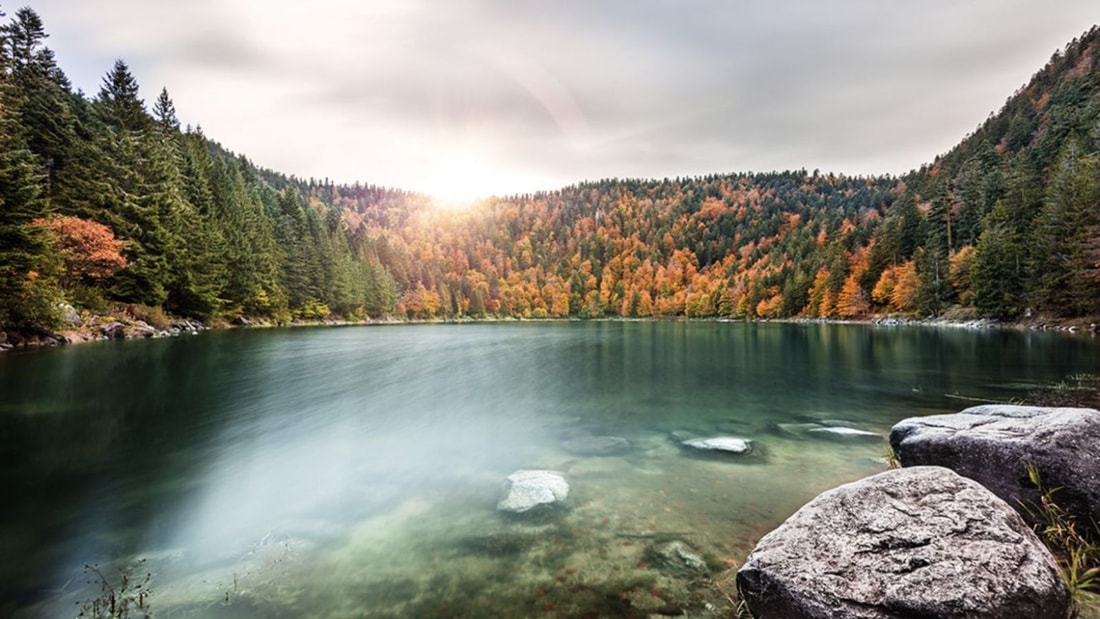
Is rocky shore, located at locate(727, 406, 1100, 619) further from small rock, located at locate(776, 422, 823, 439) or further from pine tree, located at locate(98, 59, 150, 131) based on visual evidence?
pine tree, located at locate(98, 59, 150, 131)

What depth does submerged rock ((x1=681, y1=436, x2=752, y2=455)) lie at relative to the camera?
35.1 ft

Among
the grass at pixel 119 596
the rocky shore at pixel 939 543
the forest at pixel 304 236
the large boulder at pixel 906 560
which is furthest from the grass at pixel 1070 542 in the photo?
the forest at pixel 304 236

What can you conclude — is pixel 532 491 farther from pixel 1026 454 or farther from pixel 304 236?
pixel 304 236

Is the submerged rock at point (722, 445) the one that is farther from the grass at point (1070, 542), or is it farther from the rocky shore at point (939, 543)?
the grass at point (1070, 542)

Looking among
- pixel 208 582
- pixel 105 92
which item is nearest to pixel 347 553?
pixel 208 582

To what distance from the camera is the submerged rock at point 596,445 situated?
1110cm

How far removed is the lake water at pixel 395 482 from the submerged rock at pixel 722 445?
1.58ft

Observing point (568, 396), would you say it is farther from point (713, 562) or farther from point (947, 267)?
point (947, 267)

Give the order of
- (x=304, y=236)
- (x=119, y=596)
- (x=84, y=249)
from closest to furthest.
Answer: (x=119, y=596) < (x=84, y=249) < (x=304, y=236)

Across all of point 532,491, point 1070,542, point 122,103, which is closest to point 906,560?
point 1070,542

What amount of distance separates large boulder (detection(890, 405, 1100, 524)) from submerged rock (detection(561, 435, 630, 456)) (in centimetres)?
592

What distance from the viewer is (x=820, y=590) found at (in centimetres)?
390

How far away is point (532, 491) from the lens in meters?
8.30

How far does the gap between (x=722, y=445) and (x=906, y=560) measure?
7.23 meters
